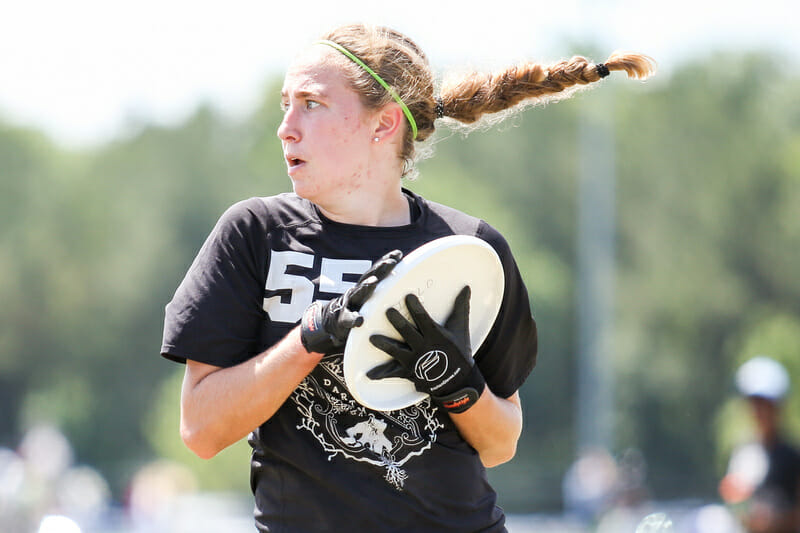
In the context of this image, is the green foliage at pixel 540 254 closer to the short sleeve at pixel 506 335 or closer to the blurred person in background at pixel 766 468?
the blurred person in background at pixel 766 468

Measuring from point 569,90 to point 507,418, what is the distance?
41.0 inches

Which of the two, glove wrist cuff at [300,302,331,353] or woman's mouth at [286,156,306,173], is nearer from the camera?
glove wrist cuff at [300,302,331,353]

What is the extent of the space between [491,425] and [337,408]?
460 mm

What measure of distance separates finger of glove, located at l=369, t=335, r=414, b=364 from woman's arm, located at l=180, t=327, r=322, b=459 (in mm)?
153

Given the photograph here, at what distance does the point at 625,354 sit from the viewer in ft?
133

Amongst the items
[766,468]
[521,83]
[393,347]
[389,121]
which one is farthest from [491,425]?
[766,468]

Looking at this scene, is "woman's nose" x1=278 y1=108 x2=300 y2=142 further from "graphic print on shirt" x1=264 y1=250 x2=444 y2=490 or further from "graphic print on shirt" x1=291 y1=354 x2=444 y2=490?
"graphic print on shirt" x1=291 y1=354 x2=444 y2=490

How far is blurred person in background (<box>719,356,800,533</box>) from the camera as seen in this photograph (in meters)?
5.75

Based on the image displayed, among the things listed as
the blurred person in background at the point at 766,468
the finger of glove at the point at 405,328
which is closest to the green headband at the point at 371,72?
the finger of glove at the point at 405,328

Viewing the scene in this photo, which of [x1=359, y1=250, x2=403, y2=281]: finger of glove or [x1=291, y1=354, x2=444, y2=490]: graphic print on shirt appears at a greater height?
[x1=359, y1=250, x2=403, y2=281]: finger of glove

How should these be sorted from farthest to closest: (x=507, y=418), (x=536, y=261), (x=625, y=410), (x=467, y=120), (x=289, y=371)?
(x=536, y=261), (x=625, y=410), (x=467, y=120), (x=507, y=418), (x=289, y=371)

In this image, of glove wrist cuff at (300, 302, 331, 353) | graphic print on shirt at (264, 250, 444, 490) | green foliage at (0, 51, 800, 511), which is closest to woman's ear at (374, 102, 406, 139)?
graphic print on shirt at (264, 250, 444, 490)

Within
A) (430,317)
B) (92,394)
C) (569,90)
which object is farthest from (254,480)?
(92,394)

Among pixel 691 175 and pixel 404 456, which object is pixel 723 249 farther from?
pixel 404 456
